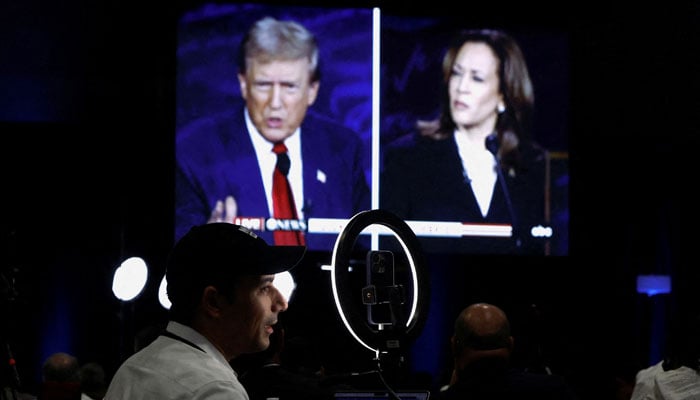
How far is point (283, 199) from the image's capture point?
21.3 feet

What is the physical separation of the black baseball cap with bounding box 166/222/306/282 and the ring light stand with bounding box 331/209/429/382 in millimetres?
114

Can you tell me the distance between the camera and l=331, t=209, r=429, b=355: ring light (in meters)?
1.71

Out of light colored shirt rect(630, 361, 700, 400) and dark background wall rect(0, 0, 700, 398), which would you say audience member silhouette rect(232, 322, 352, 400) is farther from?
dark background wall rect(0, 0, 700, 398)

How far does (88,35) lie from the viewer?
6.70 m

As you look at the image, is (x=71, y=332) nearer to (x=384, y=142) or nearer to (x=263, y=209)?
(x=263, y=209)

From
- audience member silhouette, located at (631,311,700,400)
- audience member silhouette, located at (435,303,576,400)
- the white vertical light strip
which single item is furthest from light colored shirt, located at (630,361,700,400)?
the white vertical light strip

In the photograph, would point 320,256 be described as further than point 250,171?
Yes

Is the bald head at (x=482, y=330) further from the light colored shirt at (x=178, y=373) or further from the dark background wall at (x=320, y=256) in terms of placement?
the dark background wall at (x=320, y=256)

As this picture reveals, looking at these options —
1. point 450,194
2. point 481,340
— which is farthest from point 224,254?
point 450,194

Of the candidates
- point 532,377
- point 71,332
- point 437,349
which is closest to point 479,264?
point 437,349

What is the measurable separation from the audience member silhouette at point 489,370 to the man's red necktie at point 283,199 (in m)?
3.51

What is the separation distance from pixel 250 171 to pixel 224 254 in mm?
4788

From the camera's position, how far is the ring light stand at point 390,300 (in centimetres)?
171

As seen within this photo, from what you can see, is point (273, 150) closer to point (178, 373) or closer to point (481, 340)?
point (481, 340)
